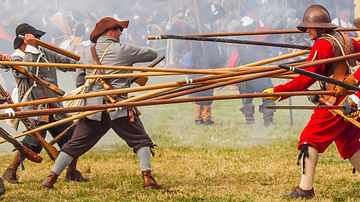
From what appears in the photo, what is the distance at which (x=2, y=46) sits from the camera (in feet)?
34.5

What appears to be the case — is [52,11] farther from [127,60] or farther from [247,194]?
[247,194]

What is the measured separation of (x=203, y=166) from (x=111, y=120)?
1.80m

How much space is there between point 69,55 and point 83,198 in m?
1.47

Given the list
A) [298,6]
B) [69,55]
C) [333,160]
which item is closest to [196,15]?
[298,6]

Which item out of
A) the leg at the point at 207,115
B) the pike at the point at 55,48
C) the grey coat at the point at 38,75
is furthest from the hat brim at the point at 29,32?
the leg at the point at 207,115

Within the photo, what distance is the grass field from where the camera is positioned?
16.9ft

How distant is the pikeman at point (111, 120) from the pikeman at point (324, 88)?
1428mm

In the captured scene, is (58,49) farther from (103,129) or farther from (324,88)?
(324,88)

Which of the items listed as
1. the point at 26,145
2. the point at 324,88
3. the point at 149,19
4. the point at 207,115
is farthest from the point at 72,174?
the point at 149,19

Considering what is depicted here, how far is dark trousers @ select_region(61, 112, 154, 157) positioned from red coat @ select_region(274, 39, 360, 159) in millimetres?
1496

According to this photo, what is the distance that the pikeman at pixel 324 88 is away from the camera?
4.39 meters

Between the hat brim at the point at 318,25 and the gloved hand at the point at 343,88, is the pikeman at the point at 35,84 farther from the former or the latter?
the gloved hand at the point at 343,88

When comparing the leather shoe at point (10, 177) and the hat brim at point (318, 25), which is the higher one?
the hat brim at point (318, 25)

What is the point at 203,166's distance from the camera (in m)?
6.81
